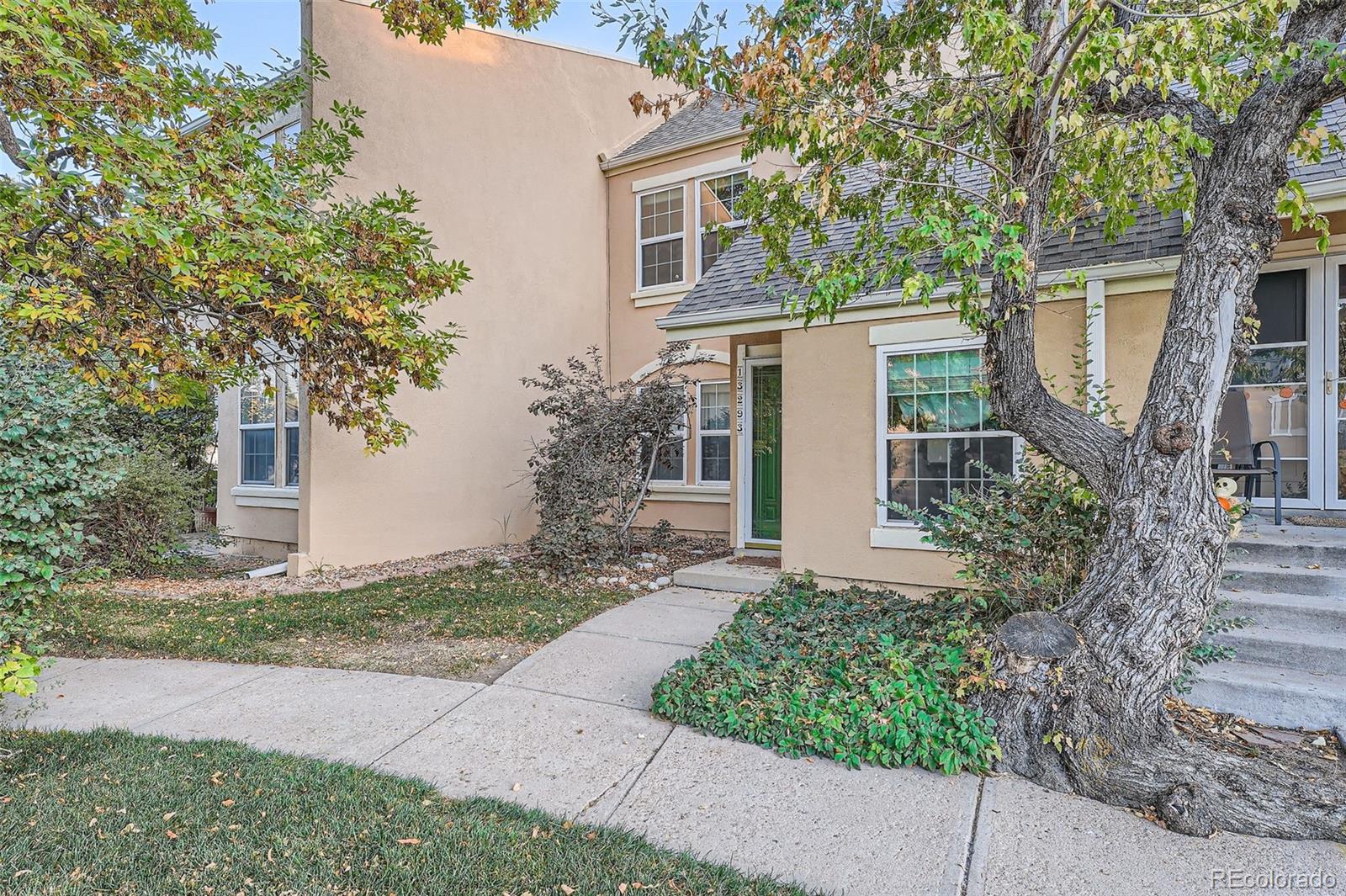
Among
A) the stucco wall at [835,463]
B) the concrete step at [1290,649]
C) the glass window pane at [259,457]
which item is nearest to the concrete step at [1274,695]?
the concrete step at [1290,649]

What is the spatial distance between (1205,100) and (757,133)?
254cm

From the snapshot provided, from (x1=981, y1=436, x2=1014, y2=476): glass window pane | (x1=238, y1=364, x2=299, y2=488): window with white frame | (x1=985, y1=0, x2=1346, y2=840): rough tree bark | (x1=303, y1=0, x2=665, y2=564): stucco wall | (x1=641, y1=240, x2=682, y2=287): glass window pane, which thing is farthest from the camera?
(x1=641, y1=240, x2=682, y2=287): glass window pane

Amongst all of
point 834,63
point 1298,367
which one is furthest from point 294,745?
point 1298,367

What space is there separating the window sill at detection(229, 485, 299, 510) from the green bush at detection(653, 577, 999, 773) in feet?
25.6

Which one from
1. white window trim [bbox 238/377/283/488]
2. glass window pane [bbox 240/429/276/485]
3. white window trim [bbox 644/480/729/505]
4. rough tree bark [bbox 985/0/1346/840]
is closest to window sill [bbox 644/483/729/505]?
white window trim [bbox 644/480/729/505]

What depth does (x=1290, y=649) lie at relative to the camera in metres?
4.23

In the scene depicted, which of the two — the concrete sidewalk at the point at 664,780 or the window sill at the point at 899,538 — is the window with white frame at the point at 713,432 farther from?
the concrete sidewalk at the point at 664,780

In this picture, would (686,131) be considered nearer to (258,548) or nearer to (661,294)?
(661,294)

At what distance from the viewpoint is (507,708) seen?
14.3 feet

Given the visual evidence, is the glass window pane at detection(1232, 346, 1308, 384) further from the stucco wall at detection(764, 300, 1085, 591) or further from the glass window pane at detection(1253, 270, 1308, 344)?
the stucco wall at detection(764, 300, 1085, 591)

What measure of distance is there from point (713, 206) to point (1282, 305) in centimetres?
742

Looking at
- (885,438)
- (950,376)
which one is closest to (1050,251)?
(950,376)

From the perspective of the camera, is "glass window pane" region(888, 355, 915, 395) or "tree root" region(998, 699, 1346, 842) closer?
"tree root" region(998, 699, 1346, 842)

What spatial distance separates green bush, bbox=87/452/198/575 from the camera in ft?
28.1
